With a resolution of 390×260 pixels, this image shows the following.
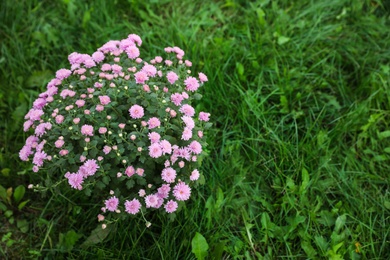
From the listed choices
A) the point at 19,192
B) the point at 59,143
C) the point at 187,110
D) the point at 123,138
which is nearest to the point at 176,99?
the point at 187,110

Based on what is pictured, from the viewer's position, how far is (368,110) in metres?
2.39

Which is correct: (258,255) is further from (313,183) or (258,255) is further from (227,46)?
(227,46)

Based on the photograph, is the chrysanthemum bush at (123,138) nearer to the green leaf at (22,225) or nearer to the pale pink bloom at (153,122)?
the pale pink bloom at (153,122)

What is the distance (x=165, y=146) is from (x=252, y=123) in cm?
78

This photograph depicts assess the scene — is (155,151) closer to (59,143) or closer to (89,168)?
(89,168)

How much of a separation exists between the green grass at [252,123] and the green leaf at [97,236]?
0.04 metres

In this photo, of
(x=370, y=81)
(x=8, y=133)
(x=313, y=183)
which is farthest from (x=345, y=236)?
(x=8, y=133)

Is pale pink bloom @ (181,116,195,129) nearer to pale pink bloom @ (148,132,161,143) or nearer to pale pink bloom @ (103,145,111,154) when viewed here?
pale pink bloom @ (148,132,161,143)

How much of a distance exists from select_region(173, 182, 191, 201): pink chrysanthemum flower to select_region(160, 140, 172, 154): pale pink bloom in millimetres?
154

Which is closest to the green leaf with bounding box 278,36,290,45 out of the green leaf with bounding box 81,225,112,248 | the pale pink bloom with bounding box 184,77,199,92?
the pale pink bloom with bounding box 184,77,199,92

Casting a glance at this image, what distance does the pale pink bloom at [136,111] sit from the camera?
5.62ft

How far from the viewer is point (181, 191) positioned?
174 cm

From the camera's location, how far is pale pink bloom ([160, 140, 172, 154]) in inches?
65.8

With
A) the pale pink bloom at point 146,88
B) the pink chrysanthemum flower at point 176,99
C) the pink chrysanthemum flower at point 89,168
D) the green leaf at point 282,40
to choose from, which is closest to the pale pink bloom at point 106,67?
the pale pink bloom at point 146,88
